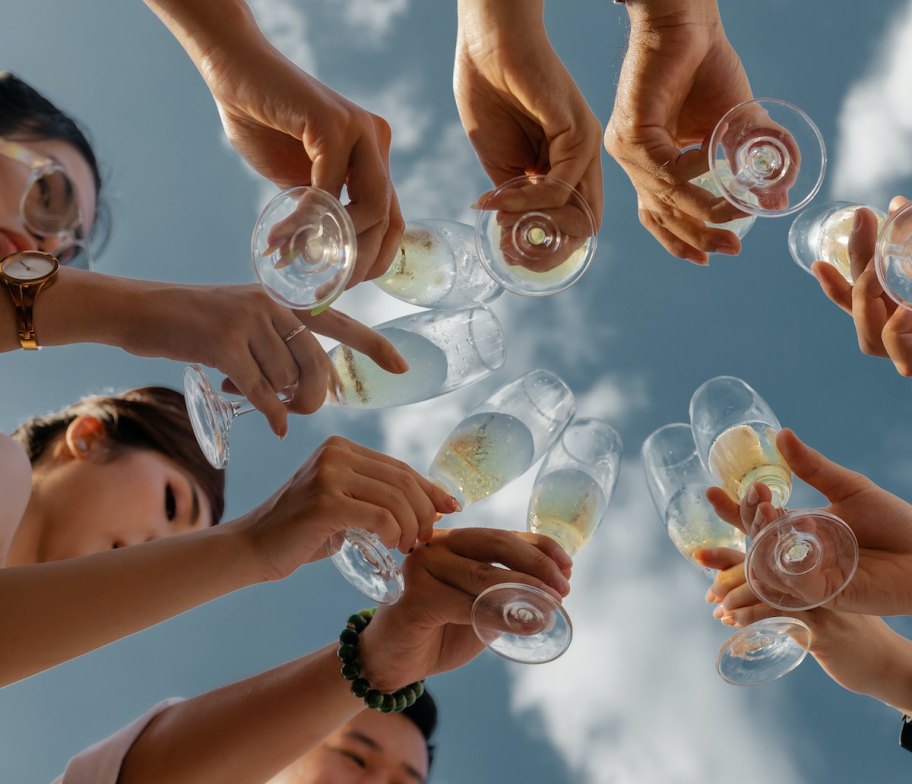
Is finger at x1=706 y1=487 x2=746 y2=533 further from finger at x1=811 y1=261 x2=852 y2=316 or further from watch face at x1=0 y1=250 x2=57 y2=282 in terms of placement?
watch face at x1=0 y1=250 x2=57 y2=282

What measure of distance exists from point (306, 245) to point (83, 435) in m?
1.82

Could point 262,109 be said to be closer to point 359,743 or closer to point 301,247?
point 301,247

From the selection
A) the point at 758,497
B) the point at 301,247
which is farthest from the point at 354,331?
the point at 758,497

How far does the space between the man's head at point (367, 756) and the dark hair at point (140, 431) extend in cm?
111

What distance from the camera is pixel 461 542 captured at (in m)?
2.43

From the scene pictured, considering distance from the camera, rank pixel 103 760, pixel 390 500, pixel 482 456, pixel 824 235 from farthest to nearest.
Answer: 1. pixel 824 235
2. pixel 482 456
3. pixel 103 760
4. pixel 390 500

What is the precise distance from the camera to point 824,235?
325cm

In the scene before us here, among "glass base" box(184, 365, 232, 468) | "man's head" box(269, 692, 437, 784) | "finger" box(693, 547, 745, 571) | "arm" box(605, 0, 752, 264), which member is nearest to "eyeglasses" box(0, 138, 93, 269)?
"glass base" box(184, 365, 232, 468)

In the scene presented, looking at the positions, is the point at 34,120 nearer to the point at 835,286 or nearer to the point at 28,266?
the point at 28,266

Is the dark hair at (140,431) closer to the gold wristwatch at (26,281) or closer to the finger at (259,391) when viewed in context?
the gold wristwatch at (26,281)

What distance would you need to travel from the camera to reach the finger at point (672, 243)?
3.14 meters

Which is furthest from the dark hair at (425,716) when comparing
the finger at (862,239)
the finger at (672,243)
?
the finger at (862,239)

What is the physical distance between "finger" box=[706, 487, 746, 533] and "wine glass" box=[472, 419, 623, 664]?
516 millimetres

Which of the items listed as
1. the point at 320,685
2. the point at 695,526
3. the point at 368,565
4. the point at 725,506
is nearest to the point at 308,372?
the point at 368,565
